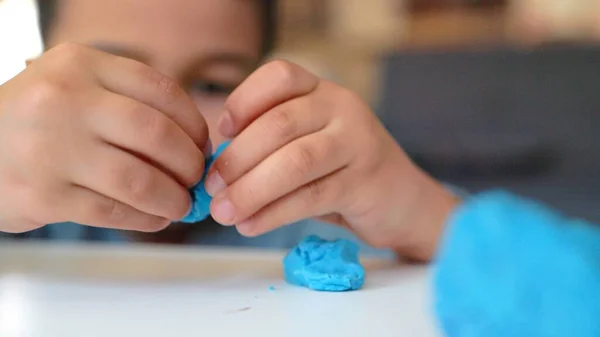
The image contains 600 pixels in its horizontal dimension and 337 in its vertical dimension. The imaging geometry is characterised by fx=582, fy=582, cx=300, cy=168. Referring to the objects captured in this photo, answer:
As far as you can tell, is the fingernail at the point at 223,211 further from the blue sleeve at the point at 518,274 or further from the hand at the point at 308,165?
the blue sleeve at the point at 518,274

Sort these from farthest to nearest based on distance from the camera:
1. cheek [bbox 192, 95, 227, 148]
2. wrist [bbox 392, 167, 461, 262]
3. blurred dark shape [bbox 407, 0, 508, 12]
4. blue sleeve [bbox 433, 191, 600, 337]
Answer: blurred dark shape [bbox 407, 0, 508, 12] < cheek [bbox 192, 95, 227, 148] < wrist [bbox 392, 167, 461, 262] < blue sleeve [bbox 433, 191, 600, 337]

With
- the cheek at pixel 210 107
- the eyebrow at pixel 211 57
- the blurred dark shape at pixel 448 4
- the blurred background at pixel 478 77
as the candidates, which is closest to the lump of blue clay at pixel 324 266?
the cheek at pixel 210 107

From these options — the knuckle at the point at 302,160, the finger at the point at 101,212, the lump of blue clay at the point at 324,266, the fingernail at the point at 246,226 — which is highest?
the knuckle at the point at 302,160

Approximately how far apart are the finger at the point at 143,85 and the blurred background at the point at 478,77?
126cm

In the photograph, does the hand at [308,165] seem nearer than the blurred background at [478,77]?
Yes

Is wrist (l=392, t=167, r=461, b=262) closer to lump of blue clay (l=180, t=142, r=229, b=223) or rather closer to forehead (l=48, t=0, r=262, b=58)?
lump of blue clay (l=180, t=142, r=229, b=223)

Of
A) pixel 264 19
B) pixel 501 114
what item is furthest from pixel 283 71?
pixel 501 114

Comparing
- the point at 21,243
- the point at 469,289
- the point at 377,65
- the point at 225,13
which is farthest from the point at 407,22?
the point at 469,289

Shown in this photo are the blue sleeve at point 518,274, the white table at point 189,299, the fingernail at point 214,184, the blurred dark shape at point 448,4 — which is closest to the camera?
the blue sleeve at point 518,274

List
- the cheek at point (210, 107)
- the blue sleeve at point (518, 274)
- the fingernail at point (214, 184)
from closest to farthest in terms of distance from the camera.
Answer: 1. the blue sleeve at point (518, 274)
2. the fingernail at point (214, 184)
3. the cheek at point (210, 107)

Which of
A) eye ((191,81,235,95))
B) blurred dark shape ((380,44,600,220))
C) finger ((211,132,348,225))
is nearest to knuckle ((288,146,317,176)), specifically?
finger ((211,132,348,225))

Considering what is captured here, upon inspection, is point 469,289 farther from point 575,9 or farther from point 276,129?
point 575,9

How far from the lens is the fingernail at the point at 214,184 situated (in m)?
0.40

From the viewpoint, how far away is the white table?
0.96 ft
